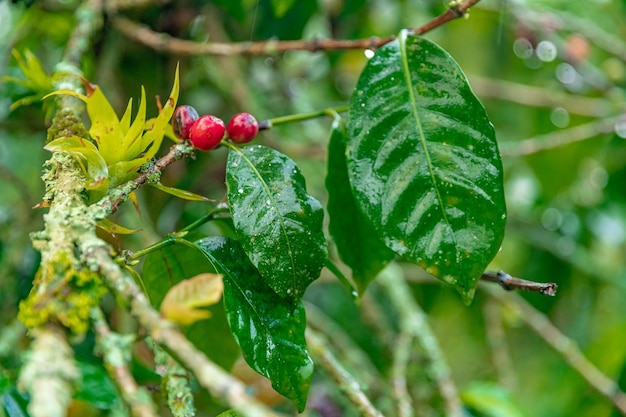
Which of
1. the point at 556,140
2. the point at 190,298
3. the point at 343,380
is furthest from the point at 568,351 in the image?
the point at 190,298

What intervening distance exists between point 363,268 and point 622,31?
1.35 meters

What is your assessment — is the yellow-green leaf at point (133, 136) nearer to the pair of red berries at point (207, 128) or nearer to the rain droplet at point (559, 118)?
the pair of red berries at point (207, 128)

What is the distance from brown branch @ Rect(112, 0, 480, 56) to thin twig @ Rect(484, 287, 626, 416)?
59 centimetres

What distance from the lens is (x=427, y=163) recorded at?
511mm

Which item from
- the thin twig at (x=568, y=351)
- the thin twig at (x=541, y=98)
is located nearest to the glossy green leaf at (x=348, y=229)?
the thin twig at (x=568, y=351)

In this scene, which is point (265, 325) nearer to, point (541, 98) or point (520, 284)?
point (520, 284)

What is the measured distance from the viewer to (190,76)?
1235mm

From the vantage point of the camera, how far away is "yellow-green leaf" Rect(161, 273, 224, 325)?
33 centimetres

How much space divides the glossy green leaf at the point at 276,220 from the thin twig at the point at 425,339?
18.4 inches

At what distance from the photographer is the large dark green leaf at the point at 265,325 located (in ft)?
1.52

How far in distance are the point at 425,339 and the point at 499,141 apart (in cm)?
63

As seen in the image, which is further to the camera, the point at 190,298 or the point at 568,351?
the point at 568,351

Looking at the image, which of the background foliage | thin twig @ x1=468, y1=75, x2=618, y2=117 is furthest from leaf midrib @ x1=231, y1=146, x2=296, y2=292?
thin twig @ x1=468, y1=75, x2=618, y2=117

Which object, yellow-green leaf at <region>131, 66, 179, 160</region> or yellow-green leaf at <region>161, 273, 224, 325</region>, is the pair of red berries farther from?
yellow-green leaf at <region>161, 273, 224, 325</region>
